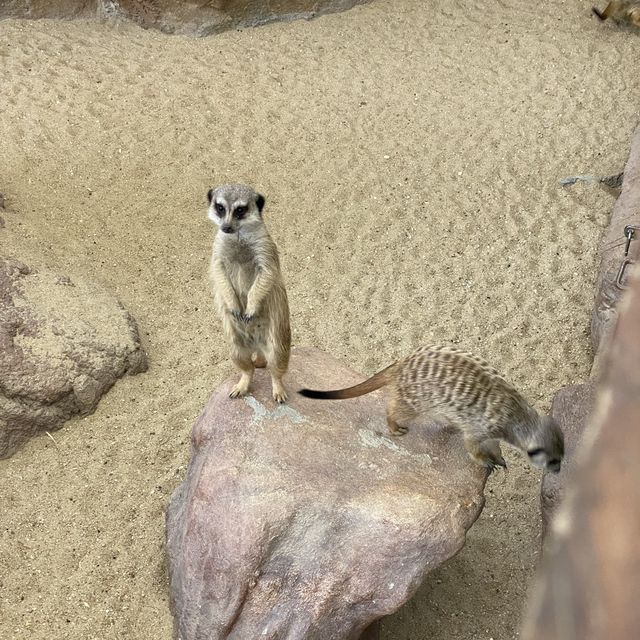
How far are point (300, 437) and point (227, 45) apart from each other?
4.22 metres

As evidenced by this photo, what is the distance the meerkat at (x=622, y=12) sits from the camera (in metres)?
5.52

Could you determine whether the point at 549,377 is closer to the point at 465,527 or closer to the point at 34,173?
the point at 465,527

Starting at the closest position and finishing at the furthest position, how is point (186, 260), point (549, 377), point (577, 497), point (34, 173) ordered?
point (577, 497) < point (549, 377) < point (186, 260) < point (34, 173)

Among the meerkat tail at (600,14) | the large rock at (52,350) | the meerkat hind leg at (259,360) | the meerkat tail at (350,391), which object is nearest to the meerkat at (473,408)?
the meerkat tail at (350,391)

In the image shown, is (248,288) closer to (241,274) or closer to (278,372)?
(241,274)

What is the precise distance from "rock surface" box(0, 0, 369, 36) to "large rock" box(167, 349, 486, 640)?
174 inches

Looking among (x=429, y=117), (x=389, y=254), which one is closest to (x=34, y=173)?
(x=389, y=254)

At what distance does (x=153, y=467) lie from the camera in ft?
9.73

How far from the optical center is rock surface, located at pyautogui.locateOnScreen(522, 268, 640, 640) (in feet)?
0.69

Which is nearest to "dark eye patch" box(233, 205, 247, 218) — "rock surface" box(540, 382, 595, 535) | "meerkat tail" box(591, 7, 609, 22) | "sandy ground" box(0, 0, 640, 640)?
"sandy ground" box(0, 0, 640, 640)

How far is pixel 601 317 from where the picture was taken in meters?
3.22

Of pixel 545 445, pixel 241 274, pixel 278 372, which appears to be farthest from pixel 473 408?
pixel 241 274

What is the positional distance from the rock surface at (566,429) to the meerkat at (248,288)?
863mm

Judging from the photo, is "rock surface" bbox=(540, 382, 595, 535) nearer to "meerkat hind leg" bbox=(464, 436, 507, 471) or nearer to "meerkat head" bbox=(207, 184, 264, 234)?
"meerkat hind leg" bbox=(464, 436, 507, 471)
